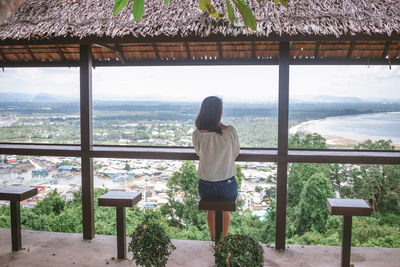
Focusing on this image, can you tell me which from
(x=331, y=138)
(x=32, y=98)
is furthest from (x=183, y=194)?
(x=32, y=98)

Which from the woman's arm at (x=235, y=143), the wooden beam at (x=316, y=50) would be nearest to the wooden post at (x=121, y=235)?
the woman's arm at (x=235, y=143)

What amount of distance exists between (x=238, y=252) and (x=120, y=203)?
4.65ft

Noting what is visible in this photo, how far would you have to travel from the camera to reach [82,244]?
3627 mm

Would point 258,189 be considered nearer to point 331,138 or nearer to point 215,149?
point 331,138

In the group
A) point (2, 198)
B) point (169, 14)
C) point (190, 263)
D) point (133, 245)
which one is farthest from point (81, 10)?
point (190, 263)

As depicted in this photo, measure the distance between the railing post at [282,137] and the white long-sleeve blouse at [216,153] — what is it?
0.70m

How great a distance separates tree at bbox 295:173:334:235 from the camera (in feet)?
18.5

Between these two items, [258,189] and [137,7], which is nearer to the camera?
[137,7]

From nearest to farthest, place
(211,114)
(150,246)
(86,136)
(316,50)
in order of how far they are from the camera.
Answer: (150,246) → (211,114) → (86,136) → (316,50)

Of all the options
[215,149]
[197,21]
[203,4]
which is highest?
[197,21]

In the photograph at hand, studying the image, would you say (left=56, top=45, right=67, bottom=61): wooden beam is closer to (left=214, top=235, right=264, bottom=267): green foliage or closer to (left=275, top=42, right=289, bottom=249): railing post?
(left=275, top=42, right=289, bottom=249): railing post

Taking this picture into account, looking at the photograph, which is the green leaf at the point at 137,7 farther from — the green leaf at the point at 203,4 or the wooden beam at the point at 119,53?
the wooden beam at the point at 119,53

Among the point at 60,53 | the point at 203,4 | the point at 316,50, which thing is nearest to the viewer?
the point at 203,4

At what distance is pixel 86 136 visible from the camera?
375cm
